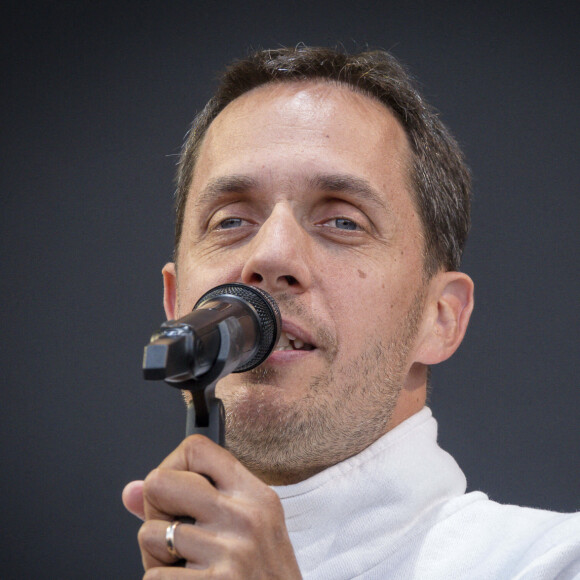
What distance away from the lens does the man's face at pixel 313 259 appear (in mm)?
1145

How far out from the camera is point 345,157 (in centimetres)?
128

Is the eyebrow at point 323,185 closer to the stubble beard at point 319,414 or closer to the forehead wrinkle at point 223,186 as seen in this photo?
the forehead wrinkle at point 223,186

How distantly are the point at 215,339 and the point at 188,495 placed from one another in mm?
155

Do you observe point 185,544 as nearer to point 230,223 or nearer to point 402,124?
point 230,223

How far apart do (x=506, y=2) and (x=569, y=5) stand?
0.58ft

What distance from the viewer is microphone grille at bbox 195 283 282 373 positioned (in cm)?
91

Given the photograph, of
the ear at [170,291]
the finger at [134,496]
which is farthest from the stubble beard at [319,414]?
the ear at [170,291]

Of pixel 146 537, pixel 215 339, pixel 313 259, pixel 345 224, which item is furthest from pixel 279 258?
pixel 146 537

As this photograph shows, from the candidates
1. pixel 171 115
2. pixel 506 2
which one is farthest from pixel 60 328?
pixel 506 2

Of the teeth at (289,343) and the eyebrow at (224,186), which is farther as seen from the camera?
the eyebrow at (224,186)

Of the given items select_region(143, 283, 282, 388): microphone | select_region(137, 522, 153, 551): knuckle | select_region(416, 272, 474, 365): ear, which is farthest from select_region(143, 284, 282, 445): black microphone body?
select_region(416, 272, 474, 365): ear

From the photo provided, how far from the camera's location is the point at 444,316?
1.43 metres

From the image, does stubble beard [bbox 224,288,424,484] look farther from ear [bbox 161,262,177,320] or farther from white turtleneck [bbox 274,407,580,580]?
ear [bbox 161,262,177,320]

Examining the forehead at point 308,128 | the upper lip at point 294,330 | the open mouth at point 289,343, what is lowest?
the open mouth at point 289,343
